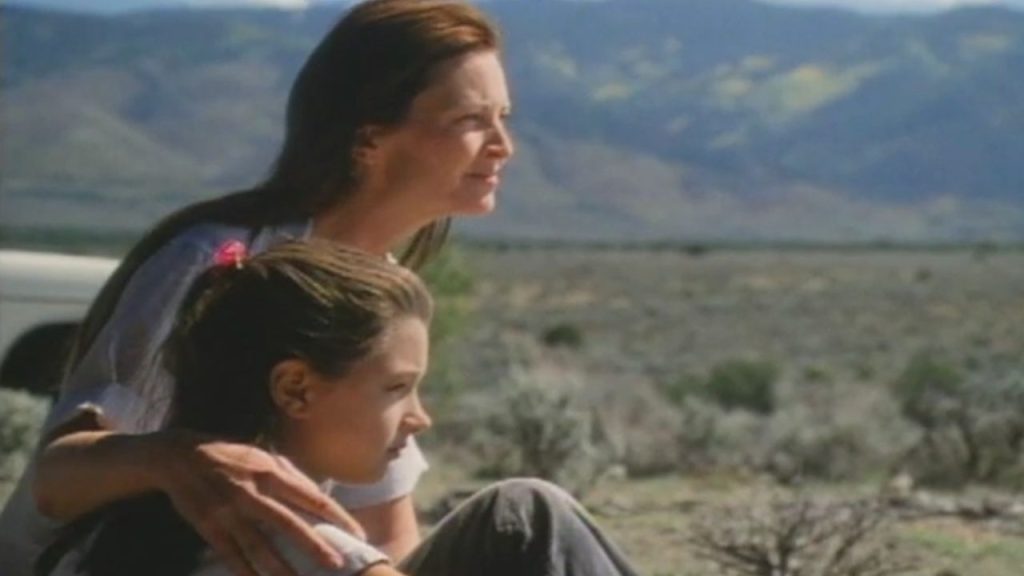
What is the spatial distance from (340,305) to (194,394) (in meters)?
0.26

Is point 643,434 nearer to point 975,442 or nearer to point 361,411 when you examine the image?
point 975,442

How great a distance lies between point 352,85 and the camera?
450 cm

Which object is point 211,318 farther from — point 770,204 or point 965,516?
point 770,204

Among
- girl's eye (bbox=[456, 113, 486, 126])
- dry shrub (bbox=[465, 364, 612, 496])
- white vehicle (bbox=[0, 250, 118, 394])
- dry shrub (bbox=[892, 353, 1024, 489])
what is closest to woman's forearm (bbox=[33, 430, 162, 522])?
girl's eye (bbox=[456, 113, 486, 126])

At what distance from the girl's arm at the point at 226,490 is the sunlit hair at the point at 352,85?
738 mm

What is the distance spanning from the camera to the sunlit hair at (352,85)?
4477 mm

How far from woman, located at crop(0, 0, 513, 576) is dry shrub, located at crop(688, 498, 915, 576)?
323 cm

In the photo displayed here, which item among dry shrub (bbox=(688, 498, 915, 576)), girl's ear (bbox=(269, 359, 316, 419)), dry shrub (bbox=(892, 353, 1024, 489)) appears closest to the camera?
girl's ear (bbox=(269, 359, 316, 419))

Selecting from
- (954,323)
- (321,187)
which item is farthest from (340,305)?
(954,323)

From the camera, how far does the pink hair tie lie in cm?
392

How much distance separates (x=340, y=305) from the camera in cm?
372

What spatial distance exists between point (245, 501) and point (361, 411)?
24cm

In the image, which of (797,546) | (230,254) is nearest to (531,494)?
(230,254)

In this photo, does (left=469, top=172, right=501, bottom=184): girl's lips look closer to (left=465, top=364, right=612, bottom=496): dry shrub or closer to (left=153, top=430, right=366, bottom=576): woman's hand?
(left=153, top=430, right=366, bottom=576): woman's hand
